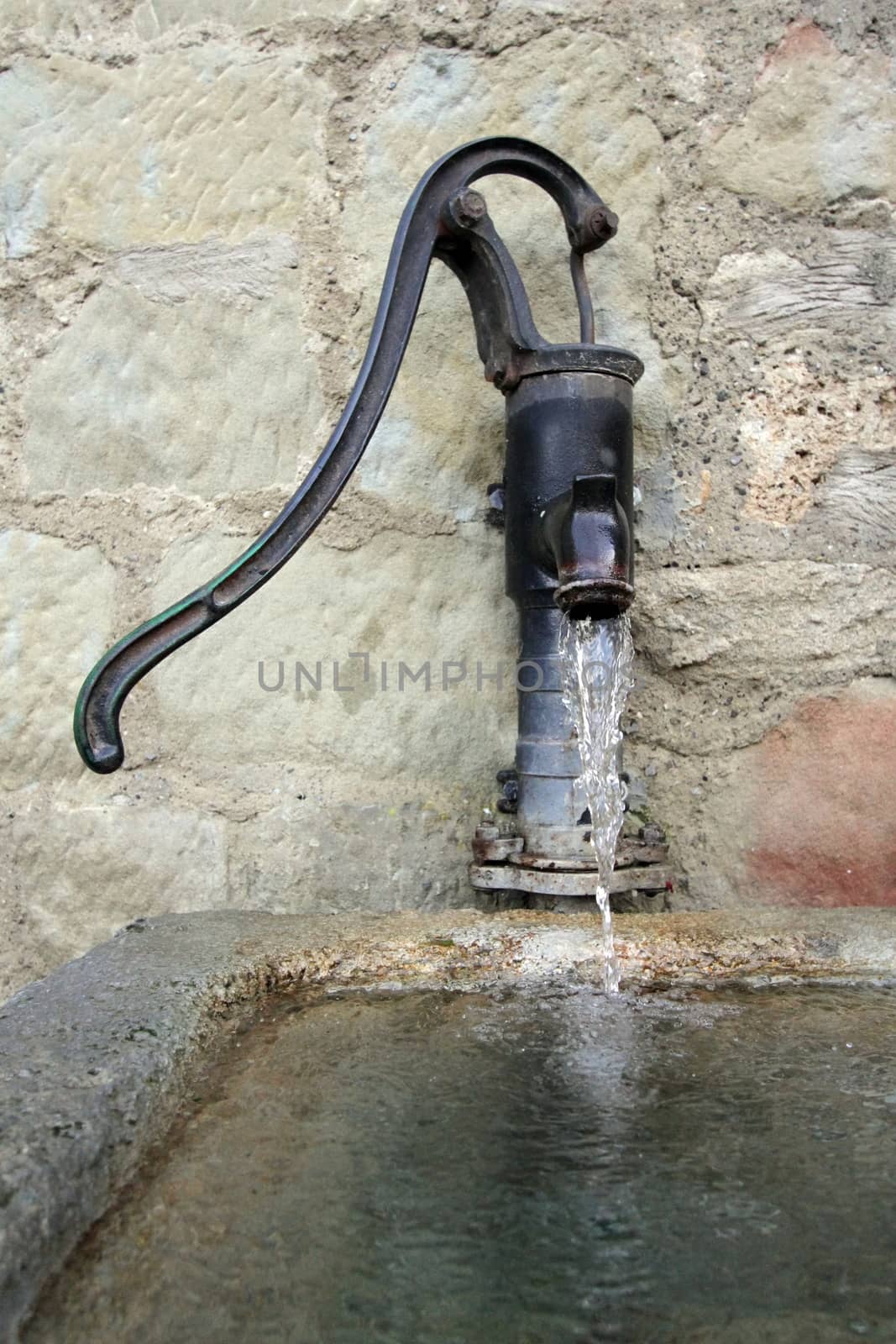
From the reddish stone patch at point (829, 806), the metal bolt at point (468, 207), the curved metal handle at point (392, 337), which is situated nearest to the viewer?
the curved metal handle at point (392, 337)

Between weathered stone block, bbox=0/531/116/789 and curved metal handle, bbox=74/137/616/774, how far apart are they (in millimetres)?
349

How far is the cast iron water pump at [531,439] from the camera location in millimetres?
778

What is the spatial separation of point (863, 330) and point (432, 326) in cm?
42

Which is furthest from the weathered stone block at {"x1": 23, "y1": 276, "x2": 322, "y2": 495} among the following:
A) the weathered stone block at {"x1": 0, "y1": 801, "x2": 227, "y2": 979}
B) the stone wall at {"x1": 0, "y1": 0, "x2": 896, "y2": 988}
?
the weathered stone block at {"x1": 0, "y1": 801, "x2": 227, "y2": 979}

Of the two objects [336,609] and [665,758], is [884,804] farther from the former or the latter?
[336,609]

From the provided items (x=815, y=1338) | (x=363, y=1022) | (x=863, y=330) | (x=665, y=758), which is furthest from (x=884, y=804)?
(x=815, y=1338)

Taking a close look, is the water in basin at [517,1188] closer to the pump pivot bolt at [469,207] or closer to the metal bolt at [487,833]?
the metal bolt at [487,833]

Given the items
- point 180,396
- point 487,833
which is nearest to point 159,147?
point 180,396

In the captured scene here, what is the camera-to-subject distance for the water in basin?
0.40m

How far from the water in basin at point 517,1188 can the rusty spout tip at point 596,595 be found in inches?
11.0

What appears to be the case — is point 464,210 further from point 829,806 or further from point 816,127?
point 829,806

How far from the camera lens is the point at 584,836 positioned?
3.01 feet

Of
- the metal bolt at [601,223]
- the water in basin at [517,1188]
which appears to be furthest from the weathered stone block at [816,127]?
the water in basin at [517,1188]

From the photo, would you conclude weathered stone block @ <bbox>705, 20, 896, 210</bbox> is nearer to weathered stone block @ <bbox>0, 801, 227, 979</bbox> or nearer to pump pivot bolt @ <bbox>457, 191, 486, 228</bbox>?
pump pivot bolt @ <bbox>457, 191, 486, 228</bbox>
